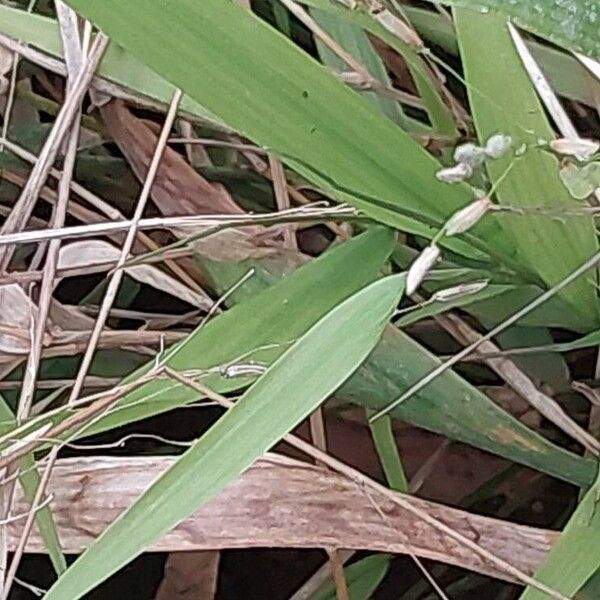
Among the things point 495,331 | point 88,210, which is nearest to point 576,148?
point 495,331

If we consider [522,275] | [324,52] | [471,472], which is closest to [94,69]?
[324,52]

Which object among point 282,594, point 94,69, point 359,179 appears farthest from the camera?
point 282,594

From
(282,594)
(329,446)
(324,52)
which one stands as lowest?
(282,594)

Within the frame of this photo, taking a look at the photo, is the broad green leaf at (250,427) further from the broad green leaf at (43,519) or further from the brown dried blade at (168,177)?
the brown dried blade at (168,177)

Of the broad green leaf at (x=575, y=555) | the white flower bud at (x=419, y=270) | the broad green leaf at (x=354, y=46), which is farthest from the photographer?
the broad green leaf at (x=354, y=46)

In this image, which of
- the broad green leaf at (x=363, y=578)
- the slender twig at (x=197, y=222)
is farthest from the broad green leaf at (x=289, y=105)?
the broad green leaf at (x=363, y=578)

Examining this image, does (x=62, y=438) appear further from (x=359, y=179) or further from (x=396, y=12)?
(x=396, y=12)
